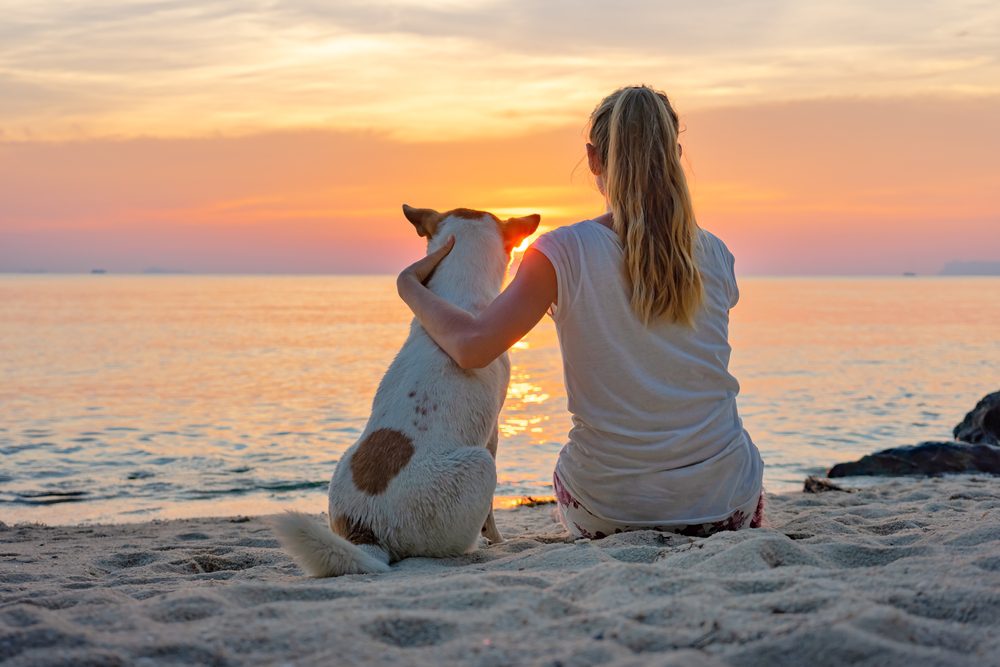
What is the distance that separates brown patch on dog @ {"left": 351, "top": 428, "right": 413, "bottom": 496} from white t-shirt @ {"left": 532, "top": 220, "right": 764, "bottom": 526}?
859 mm

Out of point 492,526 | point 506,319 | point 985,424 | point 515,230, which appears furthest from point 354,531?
point 985,424

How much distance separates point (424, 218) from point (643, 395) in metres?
1.82

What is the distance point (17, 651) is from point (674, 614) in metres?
1.97

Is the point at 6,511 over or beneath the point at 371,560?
beneath

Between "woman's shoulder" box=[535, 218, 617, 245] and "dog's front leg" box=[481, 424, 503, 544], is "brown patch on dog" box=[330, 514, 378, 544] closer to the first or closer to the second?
"dog's front leg" box=[481, 424, 503, 544]

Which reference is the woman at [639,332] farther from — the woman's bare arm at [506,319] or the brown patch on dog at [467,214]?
the brown patch on dog at [467,214]

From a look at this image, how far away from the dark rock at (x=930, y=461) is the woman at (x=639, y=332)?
18.2ft

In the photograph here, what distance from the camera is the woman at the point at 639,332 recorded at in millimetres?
4191

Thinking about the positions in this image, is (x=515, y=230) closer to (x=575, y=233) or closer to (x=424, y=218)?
(x=424, y=218)

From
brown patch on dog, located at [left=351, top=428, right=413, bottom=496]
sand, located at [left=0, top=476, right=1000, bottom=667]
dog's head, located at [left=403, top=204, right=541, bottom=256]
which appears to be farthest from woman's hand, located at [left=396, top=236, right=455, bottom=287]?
sand, located at [left=0, top=476, right=1000, bottom=667]

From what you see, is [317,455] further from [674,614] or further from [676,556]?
[674,614]

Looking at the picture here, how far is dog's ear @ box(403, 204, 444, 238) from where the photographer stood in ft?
17.5

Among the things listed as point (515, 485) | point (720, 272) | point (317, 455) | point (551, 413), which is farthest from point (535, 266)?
point (551, 413)

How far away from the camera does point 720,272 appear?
4.47 metres
